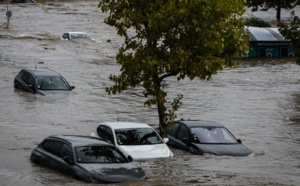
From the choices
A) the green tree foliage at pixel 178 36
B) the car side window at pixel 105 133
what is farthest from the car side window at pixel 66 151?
the green tree foliage at pixel 178 36

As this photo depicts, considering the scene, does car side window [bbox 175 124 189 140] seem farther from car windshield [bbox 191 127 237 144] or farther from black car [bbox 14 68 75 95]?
black car [bbox 14 68 75 95]

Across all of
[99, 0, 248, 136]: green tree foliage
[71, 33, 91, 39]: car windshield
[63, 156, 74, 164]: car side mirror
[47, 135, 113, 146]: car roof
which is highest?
[99, 0, 248, 136]: green tree foliage

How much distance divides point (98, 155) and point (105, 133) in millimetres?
3920

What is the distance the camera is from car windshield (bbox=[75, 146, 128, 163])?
17.8 m

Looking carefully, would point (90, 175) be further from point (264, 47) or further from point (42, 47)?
point (264, 47)

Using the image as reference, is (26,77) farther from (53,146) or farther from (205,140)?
(53,146)

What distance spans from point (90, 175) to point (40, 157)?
2770mm

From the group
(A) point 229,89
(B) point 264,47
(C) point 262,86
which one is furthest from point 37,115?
(B) point 264,47

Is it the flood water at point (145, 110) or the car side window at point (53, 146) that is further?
the flood water at point (145, 110)

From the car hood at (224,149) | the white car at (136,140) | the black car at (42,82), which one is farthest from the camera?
the black car at (42,82)

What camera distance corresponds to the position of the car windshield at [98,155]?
17.8 metres

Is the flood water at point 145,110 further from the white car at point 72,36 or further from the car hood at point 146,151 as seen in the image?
the white car at point 72,36

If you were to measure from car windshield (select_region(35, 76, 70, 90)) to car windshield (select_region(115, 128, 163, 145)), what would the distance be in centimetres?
1378

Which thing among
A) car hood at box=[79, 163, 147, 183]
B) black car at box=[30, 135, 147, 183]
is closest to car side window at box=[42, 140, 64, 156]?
black car at box=[30, 135, 147, 183]
